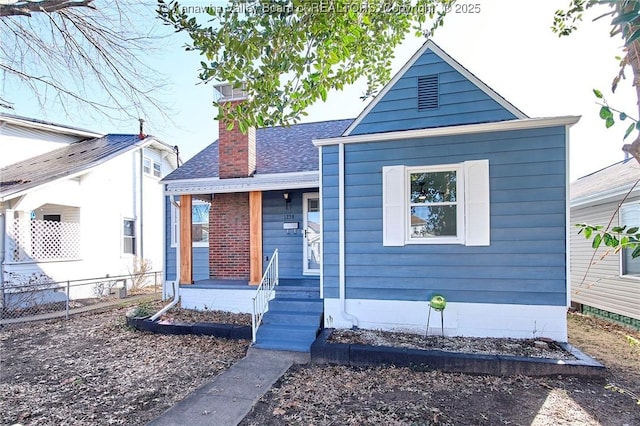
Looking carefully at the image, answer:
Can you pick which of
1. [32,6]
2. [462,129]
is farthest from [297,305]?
→ [32,6]

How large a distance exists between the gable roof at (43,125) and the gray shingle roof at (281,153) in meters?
6.66

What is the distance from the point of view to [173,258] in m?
9.26

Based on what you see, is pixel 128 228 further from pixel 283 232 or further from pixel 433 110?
pixel 433 110

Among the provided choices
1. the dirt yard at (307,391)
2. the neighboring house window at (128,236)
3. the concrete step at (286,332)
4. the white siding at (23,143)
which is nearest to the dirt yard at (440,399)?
the dirt yard at (307,391)

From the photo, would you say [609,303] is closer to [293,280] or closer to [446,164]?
[446,164]

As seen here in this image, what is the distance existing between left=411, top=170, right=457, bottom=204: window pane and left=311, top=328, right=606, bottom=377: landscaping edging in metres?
2.42

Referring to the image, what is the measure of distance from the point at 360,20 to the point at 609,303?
8116 millimetres

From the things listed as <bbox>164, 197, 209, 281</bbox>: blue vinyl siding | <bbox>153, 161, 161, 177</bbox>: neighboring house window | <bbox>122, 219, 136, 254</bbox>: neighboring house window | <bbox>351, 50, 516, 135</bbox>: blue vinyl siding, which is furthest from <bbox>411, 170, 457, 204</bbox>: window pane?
<bbox>153, 161, 161, 177</bbox>: neighboring house window

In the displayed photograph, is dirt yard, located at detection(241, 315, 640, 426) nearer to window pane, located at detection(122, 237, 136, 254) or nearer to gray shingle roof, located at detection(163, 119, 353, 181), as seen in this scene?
gray shingle roof, located at detection(163, 119, 353, 181)

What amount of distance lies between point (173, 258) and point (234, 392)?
5.91 m

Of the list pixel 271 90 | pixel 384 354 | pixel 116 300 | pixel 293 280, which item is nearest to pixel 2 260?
pixel 116 300

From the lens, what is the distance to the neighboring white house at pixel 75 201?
8.81m

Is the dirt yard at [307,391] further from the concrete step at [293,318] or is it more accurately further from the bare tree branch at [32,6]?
the bare tree branch at [32,6]

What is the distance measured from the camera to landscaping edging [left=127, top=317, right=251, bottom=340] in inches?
243
